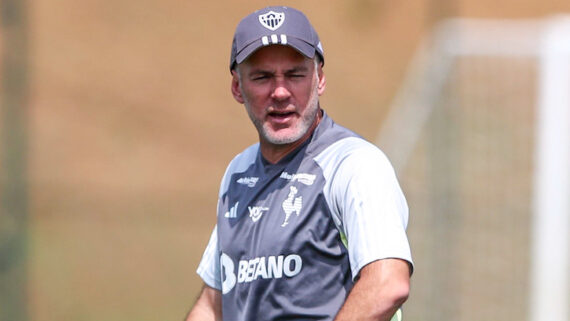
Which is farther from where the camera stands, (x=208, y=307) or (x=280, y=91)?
(x=208, y=307)

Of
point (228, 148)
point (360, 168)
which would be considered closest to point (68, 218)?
point (228, 148)

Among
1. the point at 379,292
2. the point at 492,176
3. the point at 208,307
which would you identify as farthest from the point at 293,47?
the point at 492,176

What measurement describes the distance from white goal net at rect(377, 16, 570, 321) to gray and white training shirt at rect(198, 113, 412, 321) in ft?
7.12

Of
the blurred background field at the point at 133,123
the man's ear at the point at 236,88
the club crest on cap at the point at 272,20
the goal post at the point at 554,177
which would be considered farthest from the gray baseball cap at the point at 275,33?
the blurred background field at the point at 133,123

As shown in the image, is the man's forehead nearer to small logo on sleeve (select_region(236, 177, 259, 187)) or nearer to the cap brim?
the cap brim

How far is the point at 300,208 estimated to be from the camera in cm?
283

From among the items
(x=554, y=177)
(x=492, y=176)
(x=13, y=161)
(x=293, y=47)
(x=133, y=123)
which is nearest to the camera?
(x=293, y=47)

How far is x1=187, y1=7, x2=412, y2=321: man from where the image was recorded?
104 inches

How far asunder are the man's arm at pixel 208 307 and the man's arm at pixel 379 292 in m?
0.83

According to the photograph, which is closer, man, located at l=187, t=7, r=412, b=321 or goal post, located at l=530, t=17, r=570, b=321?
man, located at l=187, t=7, r=412, b=321

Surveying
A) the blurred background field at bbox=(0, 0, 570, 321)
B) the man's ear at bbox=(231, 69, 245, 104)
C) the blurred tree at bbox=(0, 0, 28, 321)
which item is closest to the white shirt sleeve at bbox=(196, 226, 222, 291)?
the man's ear at bbox=(231, 69, 245, 104)

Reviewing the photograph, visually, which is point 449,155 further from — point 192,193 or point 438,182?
point 192,193

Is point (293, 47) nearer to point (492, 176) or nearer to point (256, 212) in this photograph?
point (256, 212)

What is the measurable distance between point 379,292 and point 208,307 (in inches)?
38.4
